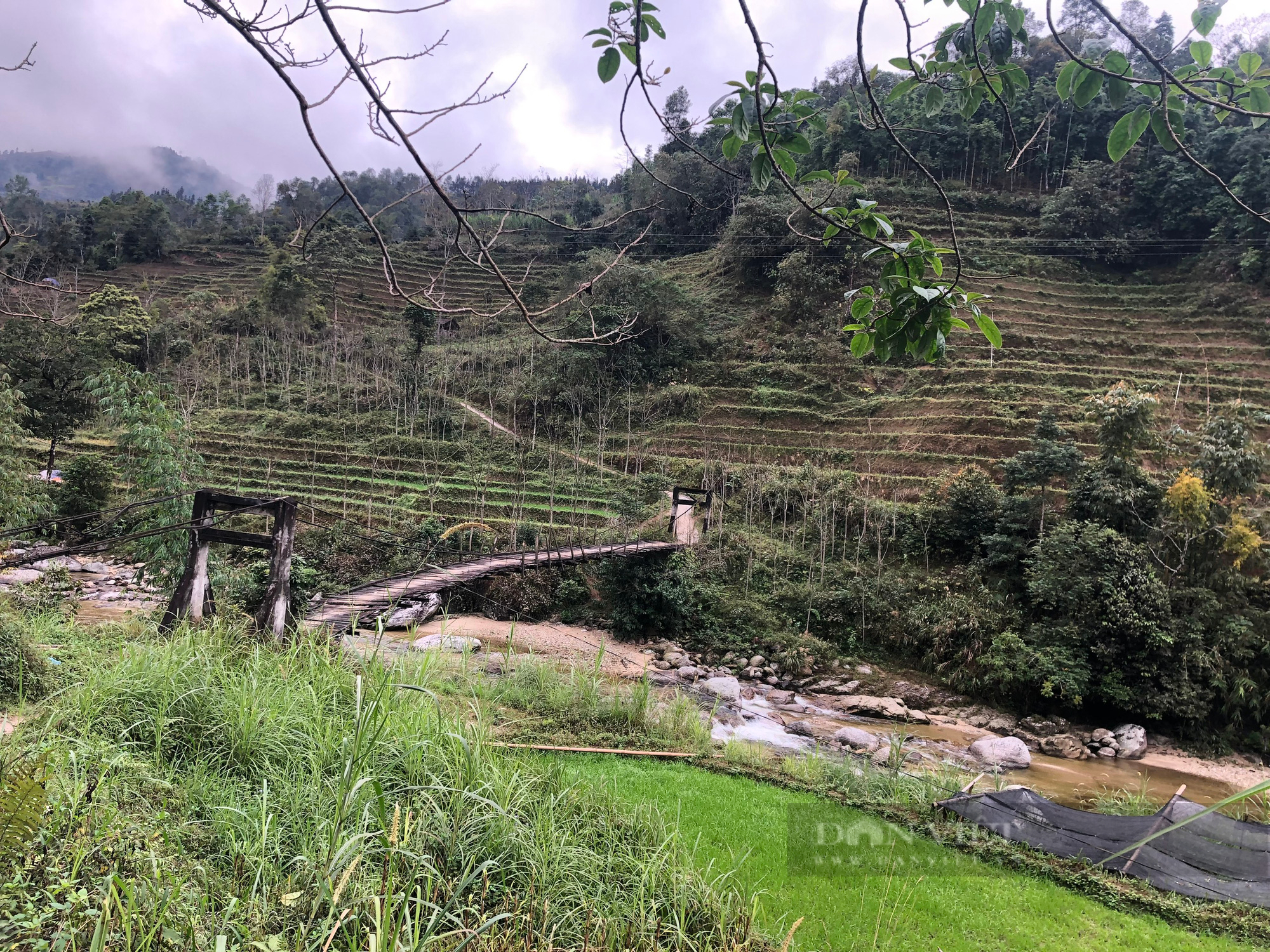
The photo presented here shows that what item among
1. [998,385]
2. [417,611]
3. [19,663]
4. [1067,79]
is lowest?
[417,611]

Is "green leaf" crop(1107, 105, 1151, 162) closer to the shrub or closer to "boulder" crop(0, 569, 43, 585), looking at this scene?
the shrub

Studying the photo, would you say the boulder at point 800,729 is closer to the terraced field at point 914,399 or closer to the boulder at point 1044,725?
the boulder at point 1044,725

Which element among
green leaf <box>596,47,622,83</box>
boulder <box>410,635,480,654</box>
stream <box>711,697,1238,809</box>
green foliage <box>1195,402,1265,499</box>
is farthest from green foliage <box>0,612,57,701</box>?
green foliage <box>1195,402,1265,499</box>

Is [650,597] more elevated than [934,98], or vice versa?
[934,98]

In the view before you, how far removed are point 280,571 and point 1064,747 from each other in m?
9.11

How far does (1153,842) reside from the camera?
152 inches

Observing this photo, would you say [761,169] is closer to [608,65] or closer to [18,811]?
[608,65]

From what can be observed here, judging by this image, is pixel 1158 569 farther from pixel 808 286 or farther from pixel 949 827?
pixel 808 286

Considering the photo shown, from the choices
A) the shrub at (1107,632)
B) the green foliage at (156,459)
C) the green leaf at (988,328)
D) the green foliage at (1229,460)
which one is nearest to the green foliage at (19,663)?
the green foliage at (156,459)

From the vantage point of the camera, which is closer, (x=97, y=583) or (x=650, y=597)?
(x=650, y=597)

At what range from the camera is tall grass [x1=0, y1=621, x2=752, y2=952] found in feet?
4.94

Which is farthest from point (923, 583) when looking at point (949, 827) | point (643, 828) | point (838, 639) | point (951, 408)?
point (643, 828)

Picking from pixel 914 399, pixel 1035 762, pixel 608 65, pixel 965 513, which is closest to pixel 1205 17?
pixel 608 65

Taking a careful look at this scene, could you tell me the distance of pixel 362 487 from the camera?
16734mm
